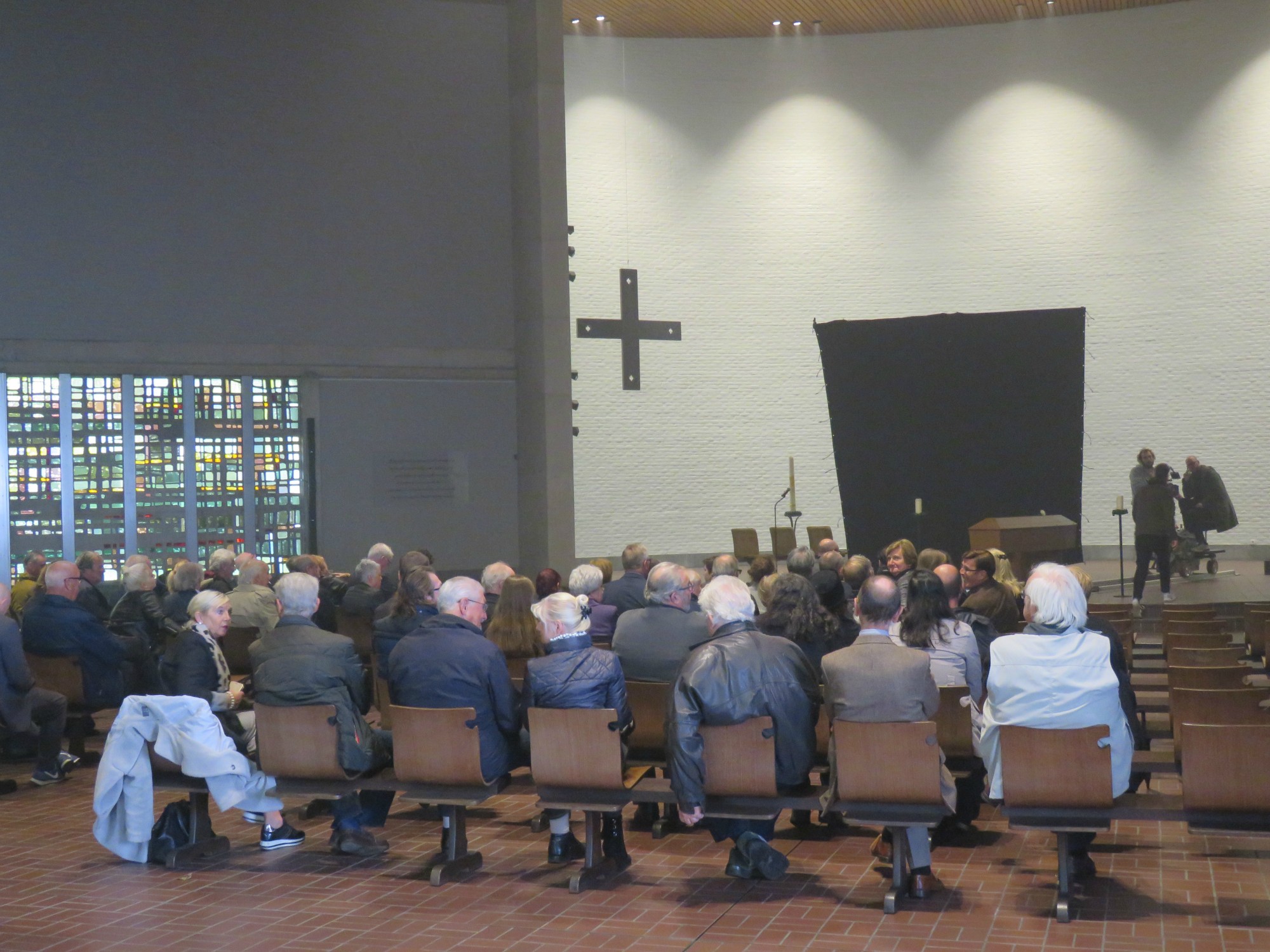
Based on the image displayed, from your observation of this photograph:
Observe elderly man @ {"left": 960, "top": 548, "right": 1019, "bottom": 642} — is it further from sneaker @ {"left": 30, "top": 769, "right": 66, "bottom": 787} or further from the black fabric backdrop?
the black fabric backdrop

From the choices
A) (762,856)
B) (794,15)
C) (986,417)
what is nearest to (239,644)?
(762,856)

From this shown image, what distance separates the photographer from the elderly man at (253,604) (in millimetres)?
7859

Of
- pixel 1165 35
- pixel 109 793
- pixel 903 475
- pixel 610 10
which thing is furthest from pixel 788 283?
pixel 109 793

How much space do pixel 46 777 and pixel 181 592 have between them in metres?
1.40

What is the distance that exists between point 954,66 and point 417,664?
1471 cm

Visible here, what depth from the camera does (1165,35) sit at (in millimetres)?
16453

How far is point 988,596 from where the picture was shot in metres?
6.29

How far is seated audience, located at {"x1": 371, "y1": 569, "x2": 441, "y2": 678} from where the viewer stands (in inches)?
233

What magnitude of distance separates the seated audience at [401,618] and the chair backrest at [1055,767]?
9.13ft

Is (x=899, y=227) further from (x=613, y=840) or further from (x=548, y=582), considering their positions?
(x=613, y=840)

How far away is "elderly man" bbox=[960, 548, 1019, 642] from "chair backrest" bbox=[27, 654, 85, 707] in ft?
16.3

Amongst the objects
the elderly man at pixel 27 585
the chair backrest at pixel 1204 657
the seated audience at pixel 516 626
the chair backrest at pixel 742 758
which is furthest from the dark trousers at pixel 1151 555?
the elderly man at pixel 27 585

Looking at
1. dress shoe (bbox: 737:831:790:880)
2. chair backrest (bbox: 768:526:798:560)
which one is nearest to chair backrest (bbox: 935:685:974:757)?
dress shoe (bbox: 737:831:790:880)

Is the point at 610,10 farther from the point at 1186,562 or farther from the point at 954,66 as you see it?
the point at 1186,562
